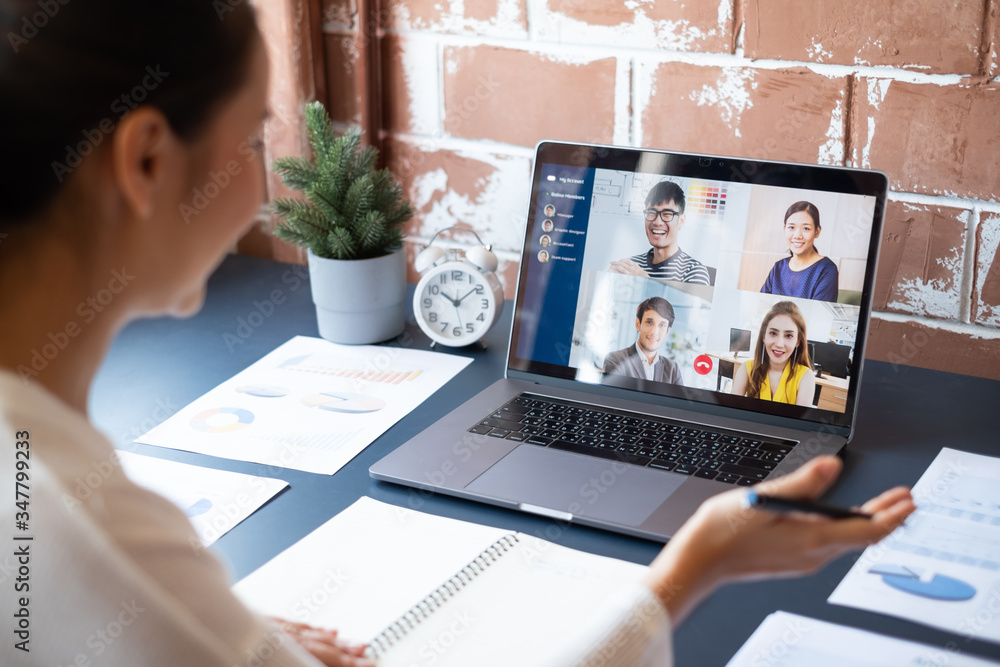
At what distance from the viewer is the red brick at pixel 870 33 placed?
1.12m

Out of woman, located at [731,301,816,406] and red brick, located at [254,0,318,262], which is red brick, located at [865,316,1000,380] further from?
red brick, located at [254,0,318,262]

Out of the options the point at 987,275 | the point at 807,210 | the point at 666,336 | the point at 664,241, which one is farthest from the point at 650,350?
the point at 987,275

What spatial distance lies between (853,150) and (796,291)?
0.32 m

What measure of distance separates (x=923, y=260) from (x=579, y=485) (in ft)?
2.06

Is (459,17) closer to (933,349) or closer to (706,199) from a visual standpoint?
(706,199)

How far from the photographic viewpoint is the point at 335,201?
1233 millimetres

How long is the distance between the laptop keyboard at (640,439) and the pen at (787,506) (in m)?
0.24

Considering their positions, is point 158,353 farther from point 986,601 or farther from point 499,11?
point 986,601

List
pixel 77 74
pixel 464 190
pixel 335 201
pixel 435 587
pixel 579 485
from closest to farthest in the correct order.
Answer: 1. pixel 77 74
2. pixel 435 587
3. pixel 579 485
4. pixel 335 201
5. pixel 464 190

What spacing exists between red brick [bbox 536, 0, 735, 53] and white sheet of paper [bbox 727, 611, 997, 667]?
2.71 ft

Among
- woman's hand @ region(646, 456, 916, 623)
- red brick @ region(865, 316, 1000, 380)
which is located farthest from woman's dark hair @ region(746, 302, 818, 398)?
woman's hand @ region(646, 456, 916, 623)

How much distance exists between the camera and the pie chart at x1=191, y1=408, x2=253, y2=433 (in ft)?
3.45

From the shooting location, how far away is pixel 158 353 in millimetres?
1256

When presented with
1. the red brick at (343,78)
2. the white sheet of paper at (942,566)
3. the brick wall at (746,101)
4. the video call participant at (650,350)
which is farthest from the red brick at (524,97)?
the white sheet of paper at (942,566)
